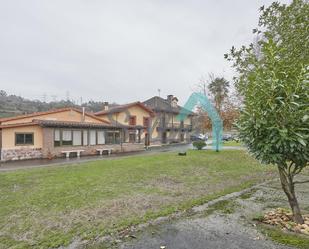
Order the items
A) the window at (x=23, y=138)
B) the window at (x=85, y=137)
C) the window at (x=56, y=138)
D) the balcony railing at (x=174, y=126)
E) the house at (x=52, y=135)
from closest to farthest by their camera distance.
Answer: the house at (x=52, y=135)
the window at (x=23, y=138)
the window at (x=56, y=138)
the window at (x=85, y=137)
the balcony railing at (x=174, y=126)

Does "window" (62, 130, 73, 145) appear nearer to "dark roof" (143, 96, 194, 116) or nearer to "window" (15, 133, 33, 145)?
"window" (15, 133, 33, 145)

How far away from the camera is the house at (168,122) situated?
33966 millimetres

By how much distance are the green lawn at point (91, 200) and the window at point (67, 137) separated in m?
9.57

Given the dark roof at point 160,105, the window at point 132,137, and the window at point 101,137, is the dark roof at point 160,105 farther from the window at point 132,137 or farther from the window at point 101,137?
the window at point 101,137

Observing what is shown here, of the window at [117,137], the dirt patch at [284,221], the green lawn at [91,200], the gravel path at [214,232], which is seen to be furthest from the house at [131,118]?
the dirt patch at [284,221]

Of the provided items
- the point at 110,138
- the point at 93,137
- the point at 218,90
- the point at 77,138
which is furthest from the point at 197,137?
the point at 77,138

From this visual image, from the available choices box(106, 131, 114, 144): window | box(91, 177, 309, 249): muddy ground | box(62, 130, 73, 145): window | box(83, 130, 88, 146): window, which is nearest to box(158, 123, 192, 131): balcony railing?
box(106, 131, 114, 144): window

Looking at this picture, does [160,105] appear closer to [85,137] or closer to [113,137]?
[113,137]

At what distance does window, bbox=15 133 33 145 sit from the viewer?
54.6ft

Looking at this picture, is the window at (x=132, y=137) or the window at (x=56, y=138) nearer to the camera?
the window at (x=56, y=138)

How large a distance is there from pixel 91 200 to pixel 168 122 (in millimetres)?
30360

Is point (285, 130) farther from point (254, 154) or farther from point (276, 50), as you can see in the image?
point (276, 50)

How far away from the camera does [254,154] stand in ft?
13.9

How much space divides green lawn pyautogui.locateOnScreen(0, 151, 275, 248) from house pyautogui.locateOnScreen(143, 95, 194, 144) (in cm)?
2343
